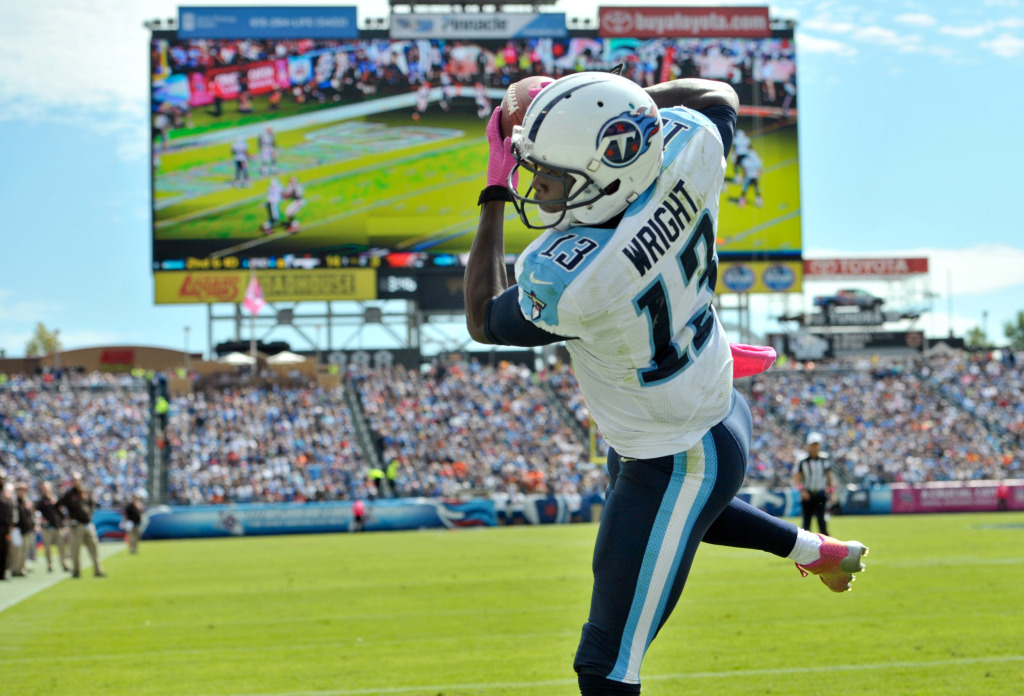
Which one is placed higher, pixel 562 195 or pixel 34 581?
pixel 562 195

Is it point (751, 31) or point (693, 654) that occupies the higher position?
point (751, 31)

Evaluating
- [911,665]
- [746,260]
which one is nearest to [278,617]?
[911,665]

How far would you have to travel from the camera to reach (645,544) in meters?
3.45

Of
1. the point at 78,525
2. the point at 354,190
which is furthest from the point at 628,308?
the point at 354,190

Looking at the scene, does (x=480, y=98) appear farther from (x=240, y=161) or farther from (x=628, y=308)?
(x=628, y=308)

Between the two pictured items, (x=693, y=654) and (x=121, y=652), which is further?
(x=121, y=652)

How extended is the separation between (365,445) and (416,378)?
4.43 m

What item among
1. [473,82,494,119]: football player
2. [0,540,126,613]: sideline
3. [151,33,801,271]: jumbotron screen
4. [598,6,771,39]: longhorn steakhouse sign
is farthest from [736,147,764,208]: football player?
[0,540,126,613]: sideline

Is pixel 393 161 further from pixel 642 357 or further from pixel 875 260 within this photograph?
pixel 642 357

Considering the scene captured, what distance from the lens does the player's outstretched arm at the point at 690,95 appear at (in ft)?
12.5

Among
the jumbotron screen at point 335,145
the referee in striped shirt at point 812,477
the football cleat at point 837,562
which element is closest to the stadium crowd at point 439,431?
the jumbotron screen at point 335,145

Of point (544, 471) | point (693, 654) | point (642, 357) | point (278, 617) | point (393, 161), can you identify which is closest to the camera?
point (642, 357)

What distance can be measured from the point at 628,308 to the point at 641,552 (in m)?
0.74

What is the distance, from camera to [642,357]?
3393 mm
